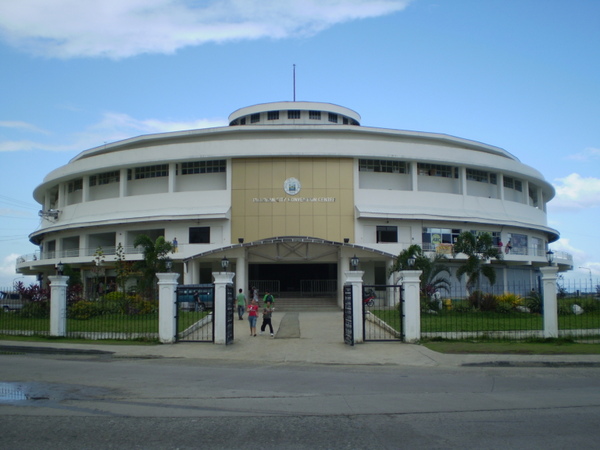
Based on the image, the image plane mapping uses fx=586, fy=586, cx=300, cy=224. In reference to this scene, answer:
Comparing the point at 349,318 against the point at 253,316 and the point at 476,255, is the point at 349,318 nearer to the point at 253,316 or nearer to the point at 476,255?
the point at 253,316

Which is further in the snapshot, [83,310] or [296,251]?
[296,251]

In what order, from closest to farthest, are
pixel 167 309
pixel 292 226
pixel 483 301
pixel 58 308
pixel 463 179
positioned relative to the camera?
pixel 167 309
pixel 58 308
pixel 483 301
pixel 292 226
pixel 463 179

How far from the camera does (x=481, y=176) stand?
50969mm

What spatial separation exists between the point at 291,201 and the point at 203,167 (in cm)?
827

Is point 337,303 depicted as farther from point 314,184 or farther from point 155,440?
point 155,440

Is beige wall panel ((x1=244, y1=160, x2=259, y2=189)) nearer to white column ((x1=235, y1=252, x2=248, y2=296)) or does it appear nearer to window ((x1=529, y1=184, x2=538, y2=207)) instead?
white column ((x1=235, y1=252, x2=248, y2=296))

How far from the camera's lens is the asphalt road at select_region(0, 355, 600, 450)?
7.40 metres

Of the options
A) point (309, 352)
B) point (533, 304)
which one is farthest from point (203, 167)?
point (309, 352)

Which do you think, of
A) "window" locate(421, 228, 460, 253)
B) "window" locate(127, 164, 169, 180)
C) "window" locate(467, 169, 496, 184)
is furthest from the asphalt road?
"window" locate(467, 169, 496, 184)

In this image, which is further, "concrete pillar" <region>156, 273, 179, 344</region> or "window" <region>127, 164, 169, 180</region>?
"window" <region>127, 164, 169, 180</region>

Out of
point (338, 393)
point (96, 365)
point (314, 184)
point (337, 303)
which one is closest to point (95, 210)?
point (314, 184)

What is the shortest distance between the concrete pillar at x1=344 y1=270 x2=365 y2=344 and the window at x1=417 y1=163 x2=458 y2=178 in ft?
97.6

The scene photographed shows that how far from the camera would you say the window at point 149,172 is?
158 feet

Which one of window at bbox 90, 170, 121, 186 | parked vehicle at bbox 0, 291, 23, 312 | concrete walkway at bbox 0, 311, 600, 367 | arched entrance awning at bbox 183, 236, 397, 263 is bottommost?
concrete walkway at bbox 0, 311, 600, 367
